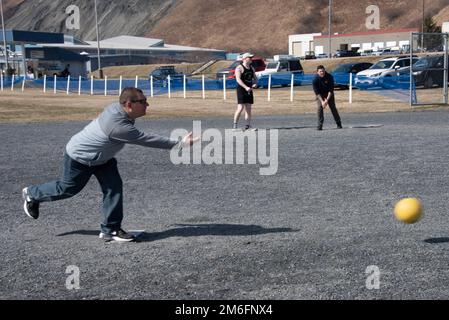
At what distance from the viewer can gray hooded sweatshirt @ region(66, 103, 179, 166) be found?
21.0 ft

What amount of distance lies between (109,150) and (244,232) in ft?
5.21

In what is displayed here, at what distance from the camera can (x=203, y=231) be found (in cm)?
704

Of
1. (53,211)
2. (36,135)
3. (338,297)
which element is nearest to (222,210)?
(53,211)

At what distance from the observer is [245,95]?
1570 centimetres

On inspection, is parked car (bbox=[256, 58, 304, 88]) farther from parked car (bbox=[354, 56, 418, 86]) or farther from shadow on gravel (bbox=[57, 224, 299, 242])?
shadow on gravel (bbox=[57, 224, 299, 242])

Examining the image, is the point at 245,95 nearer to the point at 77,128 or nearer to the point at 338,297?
the point at 77,128

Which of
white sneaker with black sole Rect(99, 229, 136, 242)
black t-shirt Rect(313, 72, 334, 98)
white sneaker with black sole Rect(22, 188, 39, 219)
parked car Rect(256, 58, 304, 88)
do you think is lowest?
white sneaker with black sole Rect(99, 229, 136, 242)

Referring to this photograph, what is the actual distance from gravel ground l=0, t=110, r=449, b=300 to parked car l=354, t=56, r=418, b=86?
2112 centimetres

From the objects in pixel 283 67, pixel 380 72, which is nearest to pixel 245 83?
pixel 380 72

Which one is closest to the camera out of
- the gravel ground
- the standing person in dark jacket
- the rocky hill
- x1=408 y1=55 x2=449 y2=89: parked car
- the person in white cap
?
the gravel ground

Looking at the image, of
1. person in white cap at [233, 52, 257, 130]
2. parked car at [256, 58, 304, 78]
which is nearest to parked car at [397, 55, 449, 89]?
parked car at [256, 58, 304, 78]

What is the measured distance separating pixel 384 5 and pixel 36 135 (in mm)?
114563

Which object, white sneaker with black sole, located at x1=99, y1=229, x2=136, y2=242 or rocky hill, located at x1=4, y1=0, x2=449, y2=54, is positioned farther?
rocky hill, located at x1=4, y1=0, x2=449, y2=54

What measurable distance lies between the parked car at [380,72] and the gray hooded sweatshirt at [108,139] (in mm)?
27278
